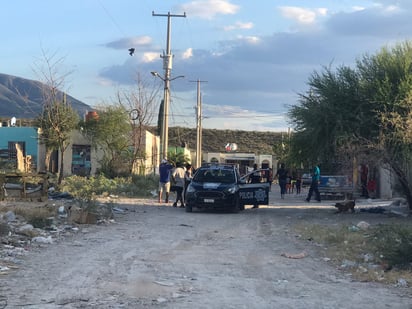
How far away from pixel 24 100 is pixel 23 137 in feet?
15.6

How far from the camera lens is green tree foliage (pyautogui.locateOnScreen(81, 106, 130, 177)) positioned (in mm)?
38594

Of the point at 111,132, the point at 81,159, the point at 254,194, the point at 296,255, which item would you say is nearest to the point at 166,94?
the point at 111,132

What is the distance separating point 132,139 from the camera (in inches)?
1538

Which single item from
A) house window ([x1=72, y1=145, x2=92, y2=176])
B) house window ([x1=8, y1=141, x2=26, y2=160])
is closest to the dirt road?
house window ([x1=72, y1=145, x2=92, y2=176])

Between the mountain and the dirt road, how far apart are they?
21.9m

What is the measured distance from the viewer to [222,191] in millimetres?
21078

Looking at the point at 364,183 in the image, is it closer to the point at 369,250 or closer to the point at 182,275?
the point at 369,250

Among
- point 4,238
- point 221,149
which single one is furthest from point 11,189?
point 221,149

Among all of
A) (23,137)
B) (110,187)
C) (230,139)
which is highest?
(230,139)

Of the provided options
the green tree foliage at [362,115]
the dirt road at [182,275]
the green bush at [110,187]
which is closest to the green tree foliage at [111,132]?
the green bush at [110,187]

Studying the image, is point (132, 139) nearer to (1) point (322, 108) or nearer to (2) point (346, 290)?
(1) point (322, 108)

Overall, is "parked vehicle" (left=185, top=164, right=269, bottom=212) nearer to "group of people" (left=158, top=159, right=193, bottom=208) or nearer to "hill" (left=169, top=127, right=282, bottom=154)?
"group of people" (left=158, top=159, right=193, bottom=208)

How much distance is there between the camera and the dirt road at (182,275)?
7727mm

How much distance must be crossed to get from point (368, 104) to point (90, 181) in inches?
593
